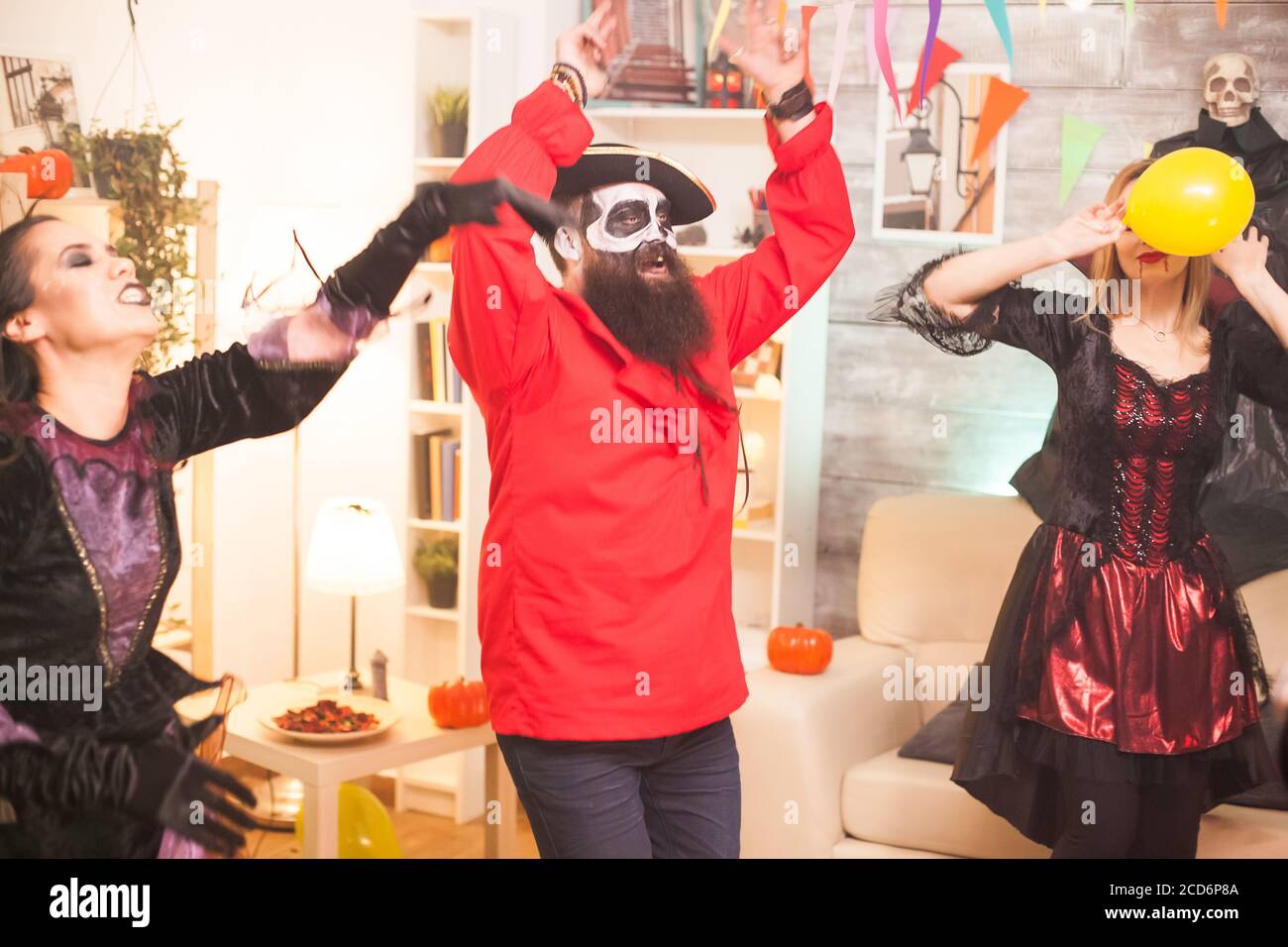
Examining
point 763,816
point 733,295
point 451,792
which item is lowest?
point 451,792

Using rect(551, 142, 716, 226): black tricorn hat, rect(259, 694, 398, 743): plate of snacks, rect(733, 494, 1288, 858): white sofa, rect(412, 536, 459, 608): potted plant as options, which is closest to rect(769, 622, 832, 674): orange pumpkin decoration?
rect(733, 494, 1288, 858): white sofa

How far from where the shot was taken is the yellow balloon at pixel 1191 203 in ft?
6.73

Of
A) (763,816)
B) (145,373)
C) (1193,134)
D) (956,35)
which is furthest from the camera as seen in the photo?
(956,35)

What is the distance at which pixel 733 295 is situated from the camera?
2.04m

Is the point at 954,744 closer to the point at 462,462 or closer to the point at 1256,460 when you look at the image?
the point at 1256,460

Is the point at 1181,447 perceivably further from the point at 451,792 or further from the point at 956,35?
the point at 451,792

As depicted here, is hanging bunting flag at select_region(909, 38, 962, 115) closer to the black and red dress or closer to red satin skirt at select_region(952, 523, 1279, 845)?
the black and red dress

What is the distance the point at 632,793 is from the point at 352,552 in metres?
1.35

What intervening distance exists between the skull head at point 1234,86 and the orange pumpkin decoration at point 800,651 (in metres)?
1.43

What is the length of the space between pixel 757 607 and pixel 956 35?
5.04ft

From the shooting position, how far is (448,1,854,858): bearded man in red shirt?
1.78m

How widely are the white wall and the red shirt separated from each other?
3.66 ft

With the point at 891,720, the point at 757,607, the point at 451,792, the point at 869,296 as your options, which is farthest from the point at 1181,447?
the point at 451,792
